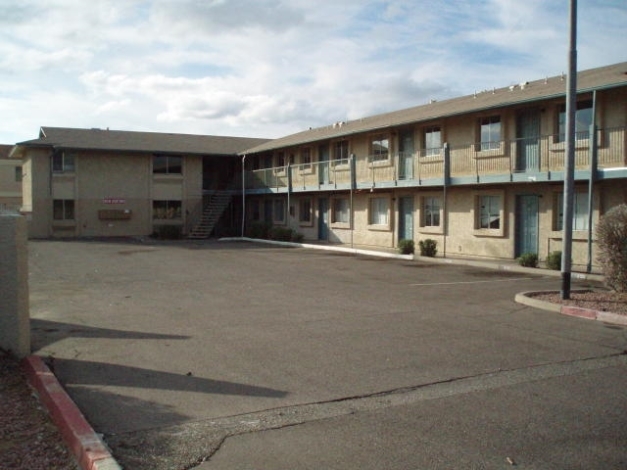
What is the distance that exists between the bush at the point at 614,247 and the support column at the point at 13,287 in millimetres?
10168

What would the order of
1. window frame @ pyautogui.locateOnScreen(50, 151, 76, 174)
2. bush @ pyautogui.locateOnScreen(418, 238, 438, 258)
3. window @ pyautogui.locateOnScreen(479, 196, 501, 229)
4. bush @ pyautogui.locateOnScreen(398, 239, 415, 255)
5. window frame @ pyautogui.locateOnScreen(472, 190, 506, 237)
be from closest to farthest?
window frame @ pyautogui.locateOnScreen(472, 190, 506, 237), window @ pyautogui.locateOnScreen(479, 196, 501, 229), bush @ pyautogui.locateOnScreen(418, 238, 438, 258), bush @ pyautogui.locateOnScreen(398, 239, 415, 255), window frame @ pyautogui.locateOnScreen(50, 151, 76, 174)

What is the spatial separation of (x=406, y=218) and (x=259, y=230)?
36.0 feet

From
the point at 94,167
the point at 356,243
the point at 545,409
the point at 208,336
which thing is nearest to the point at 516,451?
the point at 545,409

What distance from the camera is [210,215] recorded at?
38.7m

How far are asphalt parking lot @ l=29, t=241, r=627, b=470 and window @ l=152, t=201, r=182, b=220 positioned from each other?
79.8ft

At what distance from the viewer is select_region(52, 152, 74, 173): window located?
36000 millimetres

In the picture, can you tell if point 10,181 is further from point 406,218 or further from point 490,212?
point 490,212

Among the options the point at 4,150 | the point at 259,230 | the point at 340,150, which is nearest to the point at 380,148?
the point at 340,150

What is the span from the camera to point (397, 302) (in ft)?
40.9

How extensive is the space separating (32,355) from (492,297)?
9154 millimetres

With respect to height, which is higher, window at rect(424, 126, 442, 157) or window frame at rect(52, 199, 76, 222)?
window at rect(424, 126, 442, 157)

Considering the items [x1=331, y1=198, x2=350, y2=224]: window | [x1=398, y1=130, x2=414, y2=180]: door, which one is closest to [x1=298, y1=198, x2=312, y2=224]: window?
[x1=331, y1=198, x2=350, y2=224]: window

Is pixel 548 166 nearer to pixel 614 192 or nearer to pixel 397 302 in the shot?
pixel 614 192

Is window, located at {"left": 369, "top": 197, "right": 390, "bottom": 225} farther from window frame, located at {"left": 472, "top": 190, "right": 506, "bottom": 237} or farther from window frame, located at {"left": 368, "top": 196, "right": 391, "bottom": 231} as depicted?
window frame, located at {"left": 472, "top": 190, "right": 506, "bottom": 237}
